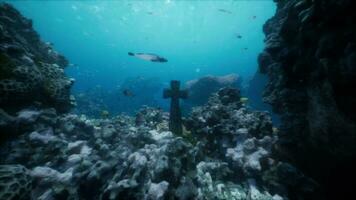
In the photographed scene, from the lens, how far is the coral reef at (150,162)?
306 centimetres

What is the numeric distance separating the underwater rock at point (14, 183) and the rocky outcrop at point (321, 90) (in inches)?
185

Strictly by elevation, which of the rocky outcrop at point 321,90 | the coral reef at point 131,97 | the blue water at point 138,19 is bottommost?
the rocky outcrop at point 321,90

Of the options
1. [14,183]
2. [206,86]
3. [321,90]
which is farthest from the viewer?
[206,86]

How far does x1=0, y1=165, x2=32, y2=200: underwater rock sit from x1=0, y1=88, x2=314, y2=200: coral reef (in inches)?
10.8

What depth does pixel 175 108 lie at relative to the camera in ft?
24.1

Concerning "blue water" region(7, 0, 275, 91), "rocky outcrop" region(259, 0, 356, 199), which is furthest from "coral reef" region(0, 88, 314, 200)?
"blue water" region(7, 0, 275, 91)

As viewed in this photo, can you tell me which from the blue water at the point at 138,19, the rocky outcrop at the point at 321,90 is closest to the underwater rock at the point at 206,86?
the blue water at the point at 138,19

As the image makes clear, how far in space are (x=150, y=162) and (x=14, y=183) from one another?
7.05ft

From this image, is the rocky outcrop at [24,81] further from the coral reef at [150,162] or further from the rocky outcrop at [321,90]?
the rocky outcrop at [321,90]

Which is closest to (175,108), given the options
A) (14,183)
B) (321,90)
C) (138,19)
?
(321,90)

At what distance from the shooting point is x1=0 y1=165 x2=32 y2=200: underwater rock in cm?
252

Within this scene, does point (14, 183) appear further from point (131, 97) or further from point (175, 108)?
point (131, 97)

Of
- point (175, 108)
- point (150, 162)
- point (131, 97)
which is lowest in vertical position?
point (150, 162)

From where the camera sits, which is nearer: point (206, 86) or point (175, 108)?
point (175, 108)
